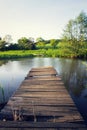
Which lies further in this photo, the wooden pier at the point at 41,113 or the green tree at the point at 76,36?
the green tree at the point at 76,36

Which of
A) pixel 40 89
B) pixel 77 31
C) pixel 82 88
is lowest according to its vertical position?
pixel 82 88

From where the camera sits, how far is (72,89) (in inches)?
588

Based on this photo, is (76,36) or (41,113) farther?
(76,36)

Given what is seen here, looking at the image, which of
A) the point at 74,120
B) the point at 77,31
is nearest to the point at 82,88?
the point at 74,120

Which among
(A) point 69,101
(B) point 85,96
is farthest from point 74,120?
(B) point 85,96

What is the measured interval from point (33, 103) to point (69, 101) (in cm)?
147

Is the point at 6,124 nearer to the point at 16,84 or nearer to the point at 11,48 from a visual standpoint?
the point at 16,84

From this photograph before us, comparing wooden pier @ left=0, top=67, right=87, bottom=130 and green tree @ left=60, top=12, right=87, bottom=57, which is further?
green tree @ left=60, top=12, right=87, bottom=57

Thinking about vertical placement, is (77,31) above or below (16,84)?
above

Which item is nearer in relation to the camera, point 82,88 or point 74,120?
point 74,120

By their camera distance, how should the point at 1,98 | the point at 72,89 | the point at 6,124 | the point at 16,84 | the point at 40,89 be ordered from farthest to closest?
the point at 16,84
the point at 72,89
the point at 1,98
the point at 40,89
the point at 6,124

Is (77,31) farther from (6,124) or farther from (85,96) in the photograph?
(6,124)

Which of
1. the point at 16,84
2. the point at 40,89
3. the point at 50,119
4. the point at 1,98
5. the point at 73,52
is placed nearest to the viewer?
the point at 50,119

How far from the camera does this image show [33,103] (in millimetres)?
8500
